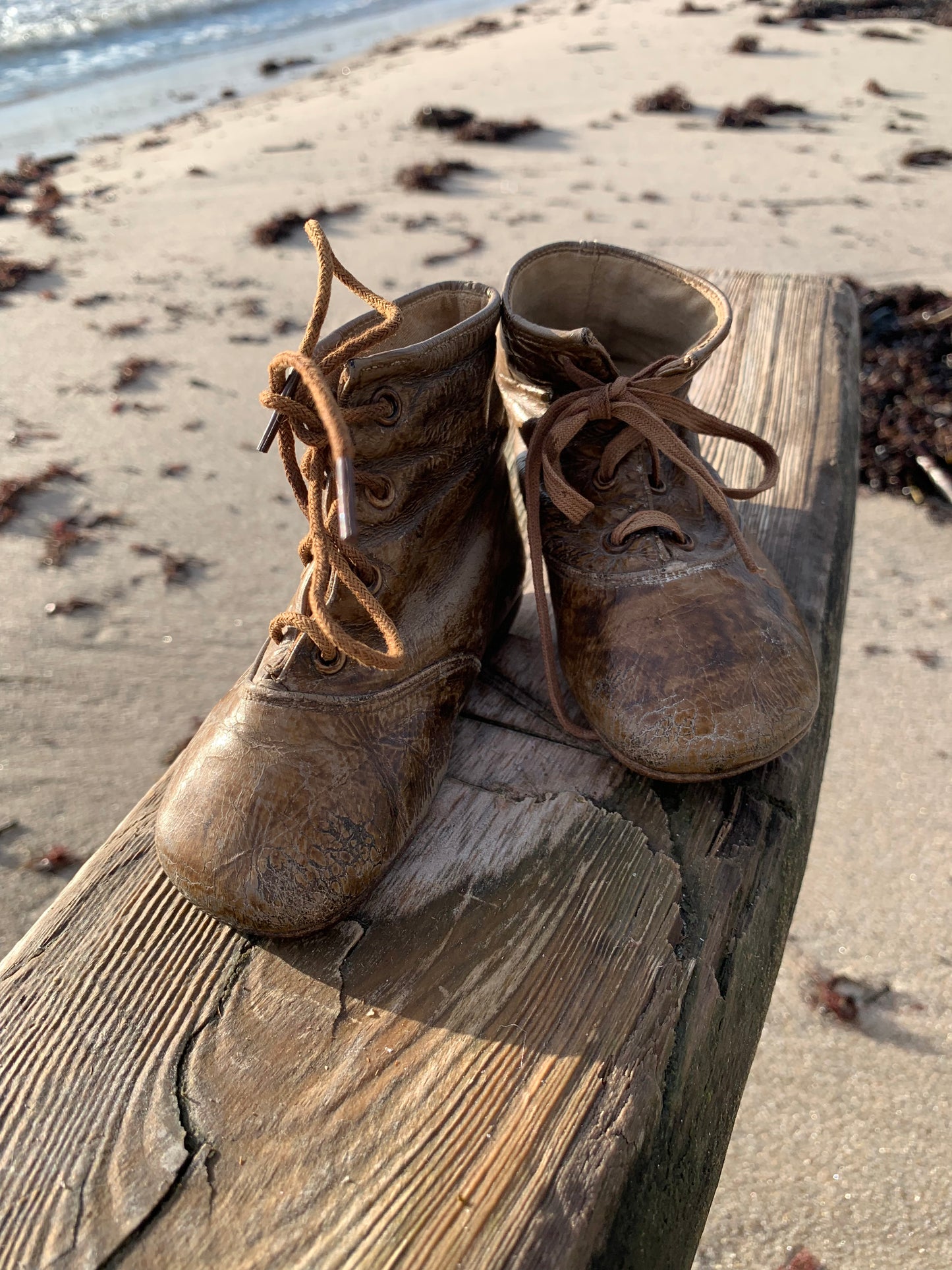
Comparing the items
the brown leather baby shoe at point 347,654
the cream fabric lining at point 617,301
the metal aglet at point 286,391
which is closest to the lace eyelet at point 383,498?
the brown leather baby shoe at point 347,654

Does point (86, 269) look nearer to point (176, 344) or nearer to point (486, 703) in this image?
point (176, 344)

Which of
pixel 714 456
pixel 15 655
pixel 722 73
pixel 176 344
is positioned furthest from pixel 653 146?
pixel 15 655

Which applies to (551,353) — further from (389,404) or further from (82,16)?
(82,16)

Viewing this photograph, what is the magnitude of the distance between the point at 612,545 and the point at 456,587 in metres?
0.29

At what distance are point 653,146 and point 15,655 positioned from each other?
19.4ft

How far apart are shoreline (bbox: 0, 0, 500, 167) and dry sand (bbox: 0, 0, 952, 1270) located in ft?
2.29

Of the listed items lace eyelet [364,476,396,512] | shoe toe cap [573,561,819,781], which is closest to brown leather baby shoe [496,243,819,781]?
shoe toe cap [573,561,819,781]

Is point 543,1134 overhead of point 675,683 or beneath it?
beneath

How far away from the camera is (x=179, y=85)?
31.4 ft

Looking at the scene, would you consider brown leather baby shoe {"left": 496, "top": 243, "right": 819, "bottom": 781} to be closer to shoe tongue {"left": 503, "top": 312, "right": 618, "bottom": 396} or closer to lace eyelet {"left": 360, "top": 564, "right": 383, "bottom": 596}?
shoe tongue {"left": 503, "top": 312, "right": 618, "bottom": 396}

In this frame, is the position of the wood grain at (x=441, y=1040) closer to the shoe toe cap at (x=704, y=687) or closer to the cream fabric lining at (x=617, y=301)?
the shoe toe cap at (x=704, y=687)

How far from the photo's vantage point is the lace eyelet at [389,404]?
1310 mm

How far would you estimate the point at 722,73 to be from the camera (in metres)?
7.68

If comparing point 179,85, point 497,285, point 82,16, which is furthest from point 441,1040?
point 82,16
